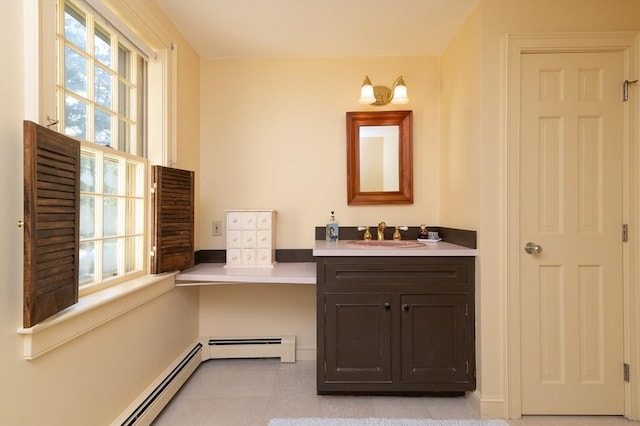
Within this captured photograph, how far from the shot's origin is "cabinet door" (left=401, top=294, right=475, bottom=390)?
1.88 m

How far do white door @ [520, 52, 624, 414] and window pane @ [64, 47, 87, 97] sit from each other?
7.51 ft

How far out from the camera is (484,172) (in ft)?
5.92

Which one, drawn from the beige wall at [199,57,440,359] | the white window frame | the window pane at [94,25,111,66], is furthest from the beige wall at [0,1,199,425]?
the beige wall at [199,57,440,359]

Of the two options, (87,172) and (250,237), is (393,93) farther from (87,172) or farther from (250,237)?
(87,172)

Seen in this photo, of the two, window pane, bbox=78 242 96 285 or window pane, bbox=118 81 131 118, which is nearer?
window pane, bbox=78 242 96 285

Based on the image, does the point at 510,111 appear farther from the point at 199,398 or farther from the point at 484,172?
the point at 199,398

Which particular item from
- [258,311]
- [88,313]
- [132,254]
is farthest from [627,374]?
[132,254]

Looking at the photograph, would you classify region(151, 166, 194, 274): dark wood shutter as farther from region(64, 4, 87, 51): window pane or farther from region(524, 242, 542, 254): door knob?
region(524, 242, 542, 254): door knob

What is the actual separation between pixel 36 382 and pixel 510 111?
2.52 m

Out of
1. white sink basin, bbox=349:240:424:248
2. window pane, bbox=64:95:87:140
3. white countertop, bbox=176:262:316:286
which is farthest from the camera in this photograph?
white sink basin, bbox=349:240:424:248

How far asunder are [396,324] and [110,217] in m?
1.73

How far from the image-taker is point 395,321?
6.21ft

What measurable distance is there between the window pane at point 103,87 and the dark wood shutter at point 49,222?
0.44 m

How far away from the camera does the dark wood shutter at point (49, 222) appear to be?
101 cm
